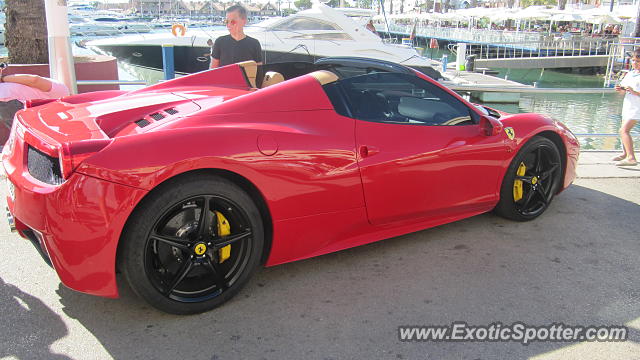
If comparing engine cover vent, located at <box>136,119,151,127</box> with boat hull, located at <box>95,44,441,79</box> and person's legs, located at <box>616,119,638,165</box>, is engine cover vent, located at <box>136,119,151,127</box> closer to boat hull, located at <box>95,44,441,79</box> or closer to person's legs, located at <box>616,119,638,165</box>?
person's legs, located at <box>616,119,638,165</box>

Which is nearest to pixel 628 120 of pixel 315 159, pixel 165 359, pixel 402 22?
pixel 315 159

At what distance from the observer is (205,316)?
2781mm

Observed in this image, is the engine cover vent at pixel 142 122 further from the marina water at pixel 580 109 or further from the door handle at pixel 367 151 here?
the marina water at pixel 580 109

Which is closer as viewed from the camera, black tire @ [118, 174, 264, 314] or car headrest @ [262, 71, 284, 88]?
black tire @ [118, 174, 264, 314]

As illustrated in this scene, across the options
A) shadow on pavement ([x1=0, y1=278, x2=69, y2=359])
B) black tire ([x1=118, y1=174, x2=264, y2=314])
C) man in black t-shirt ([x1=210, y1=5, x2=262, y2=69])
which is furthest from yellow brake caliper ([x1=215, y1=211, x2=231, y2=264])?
man in black t-shirt ([x1=210, y1=5, x2=262, y2=69])

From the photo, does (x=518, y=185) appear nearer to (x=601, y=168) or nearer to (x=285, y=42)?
(x=601, y=168)

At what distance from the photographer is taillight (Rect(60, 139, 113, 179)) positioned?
2.37 m

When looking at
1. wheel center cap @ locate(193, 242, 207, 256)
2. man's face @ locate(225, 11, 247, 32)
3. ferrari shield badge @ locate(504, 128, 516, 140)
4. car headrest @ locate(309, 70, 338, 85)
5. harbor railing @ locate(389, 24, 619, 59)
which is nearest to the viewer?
wheel center cap @ locate(193, 242, 207, 256)

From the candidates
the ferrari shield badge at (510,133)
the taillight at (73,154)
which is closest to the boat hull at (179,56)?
the ferrari shield badge at (510,133)

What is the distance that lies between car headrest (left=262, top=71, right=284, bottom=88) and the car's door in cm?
79

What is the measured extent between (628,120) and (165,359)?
5949 millimetres

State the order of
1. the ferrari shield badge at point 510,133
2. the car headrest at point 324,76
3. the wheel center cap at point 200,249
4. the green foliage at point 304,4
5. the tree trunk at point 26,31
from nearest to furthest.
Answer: the wheel center cap at point 200,249, the car headrest at point 324,76, the ferrari shield badge at point 510,133, the tree trunk at point 26,31, the green foliage at point 304,4

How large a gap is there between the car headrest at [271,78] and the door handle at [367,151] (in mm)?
1116

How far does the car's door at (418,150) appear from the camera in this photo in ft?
10.6
